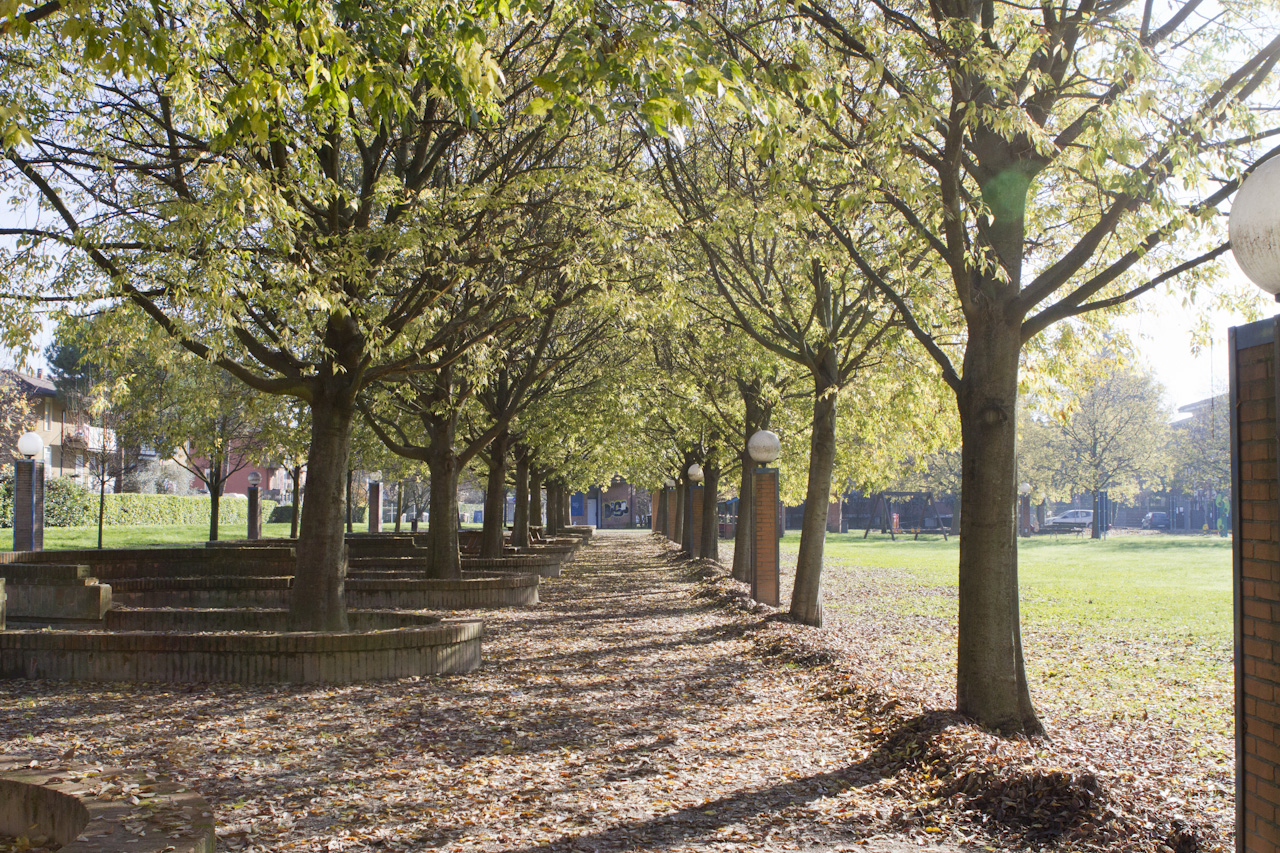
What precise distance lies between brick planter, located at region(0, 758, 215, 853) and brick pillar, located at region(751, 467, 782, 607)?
1101 cm

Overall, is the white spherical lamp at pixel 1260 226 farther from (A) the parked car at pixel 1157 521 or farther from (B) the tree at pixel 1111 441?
(A) the parked car at pixel 1157 521

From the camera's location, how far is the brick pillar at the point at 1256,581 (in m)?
3.67

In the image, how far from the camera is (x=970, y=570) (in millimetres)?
6777

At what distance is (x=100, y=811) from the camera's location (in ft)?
12.6

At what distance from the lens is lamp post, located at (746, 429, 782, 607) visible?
1468 cm

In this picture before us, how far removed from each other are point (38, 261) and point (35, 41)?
1880 millimetres

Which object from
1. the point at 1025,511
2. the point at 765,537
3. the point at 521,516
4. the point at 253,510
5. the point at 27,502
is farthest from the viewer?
the point at 1025,511

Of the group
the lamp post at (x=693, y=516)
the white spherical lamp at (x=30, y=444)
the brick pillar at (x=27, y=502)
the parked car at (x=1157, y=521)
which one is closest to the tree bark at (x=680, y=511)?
the lamp post at (x=693, y=516)

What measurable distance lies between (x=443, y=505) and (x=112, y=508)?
27.4 metres

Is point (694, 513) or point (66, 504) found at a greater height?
point (694, 513)

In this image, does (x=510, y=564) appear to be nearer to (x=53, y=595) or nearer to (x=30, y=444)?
(x=53, y=595)

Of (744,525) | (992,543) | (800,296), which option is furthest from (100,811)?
(744,525)

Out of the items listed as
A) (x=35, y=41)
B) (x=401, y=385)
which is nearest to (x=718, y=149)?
(x=401, y=385)

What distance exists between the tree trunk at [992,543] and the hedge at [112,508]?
114ft
